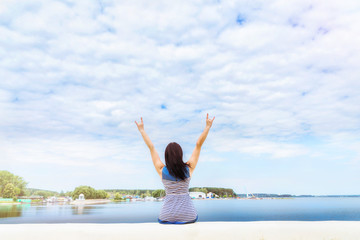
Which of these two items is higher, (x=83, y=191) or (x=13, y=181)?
(x=13, y=181)

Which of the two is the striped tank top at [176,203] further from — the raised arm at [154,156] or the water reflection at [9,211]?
the water reflection at [9,211]

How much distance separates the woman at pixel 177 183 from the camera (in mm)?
3379

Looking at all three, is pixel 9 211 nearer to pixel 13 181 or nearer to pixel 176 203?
pixel 13 181

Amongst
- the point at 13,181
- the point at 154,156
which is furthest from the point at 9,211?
the point at 154,156

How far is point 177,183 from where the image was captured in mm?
3494

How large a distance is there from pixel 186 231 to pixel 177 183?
0.80 m

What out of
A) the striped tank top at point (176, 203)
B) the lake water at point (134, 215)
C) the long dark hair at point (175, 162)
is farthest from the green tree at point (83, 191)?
the long dark hair at point (175, 162)

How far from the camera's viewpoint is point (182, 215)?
336 cm

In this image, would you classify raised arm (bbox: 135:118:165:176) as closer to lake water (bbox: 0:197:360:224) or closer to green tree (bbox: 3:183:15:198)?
lake water (bbox: 0:197:360:224)

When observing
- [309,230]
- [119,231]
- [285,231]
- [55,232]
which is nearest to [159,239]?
[119,231]

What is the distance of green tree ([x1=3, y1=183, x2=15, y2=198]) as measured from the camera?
102863mm

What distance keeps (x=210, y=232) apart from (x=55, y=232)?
148 centimetres

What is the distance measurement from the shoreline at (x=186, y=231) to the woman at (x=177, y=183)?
0.50m

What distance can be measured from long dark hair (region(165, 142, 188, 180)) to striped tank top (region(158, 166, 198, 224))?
0.22 ft
